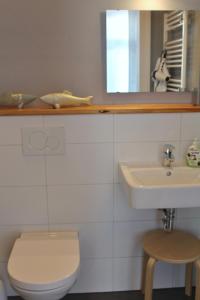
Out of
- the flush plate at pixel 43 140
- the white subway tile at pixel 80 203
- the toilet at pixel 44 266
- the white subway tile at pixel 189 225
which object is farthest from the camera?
the white subway tile at pixel 189 225

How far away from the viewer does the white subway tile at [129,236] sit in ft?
6.69

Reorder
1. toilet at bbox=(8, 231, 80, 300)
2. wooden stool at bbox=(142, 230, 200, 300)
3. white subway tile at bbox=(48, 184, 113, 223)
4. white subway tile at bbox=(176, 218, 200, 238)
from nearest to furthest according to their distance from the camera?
toilet at bbox=(8, 231, 80, 300) < wooden stool at bbox=(142, 230, 200, 300) < white subway tile at bbox=(48, 184, 113, 223) < white subway tile at bbox=(176, 218, 200, 238)

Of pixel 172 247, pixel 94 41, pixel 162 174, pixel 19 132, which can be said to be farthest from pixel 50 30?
pixel 172 247

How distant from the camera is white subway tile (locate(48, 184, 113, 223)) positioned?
196cm

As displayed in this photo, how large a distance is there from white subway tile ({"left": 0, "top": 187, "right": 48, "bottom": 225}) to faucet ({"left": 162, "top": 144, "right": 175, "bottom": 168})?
0.74 metres

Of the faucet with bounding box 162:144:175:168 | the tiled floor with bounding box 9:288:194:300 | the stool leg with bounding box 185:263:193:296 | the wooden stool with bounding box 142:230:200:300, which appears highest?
the faucet with bounding box 162:144:175:168

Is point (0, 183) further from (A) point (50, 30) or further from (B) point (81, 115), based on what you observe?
(A) point (50, 30)

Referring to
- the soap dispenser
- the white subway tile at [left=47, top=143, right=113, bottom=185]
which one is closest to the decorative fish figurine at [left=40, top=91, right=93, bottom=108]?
the white subway tile at [left=47, top=143, right=113, bottom=185]

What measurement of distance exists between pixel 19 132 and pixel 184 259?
3.74 feet

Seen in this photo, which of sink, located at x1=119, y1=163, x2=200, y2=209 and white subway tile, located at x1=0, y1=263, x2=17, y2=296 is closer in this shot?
sink, located at x1=119, y1=163, x2=200, y2=209

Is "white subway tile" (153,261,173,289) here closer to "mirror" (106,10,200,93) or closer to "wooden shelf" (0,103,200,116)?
"wooden shelf" (0,103,200,116)

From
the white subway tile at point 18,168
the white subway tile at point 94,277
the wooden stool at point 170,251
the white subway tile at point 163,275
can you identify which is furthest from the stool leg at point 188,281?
the white subway tile at point 18,168

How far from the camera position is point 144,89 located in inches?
80.4

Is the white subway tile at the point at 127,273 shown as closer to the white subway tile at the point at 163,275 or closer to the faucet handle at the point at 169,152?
the white subway tile at the point at 163,275
